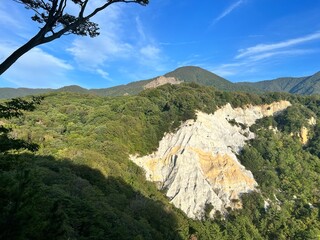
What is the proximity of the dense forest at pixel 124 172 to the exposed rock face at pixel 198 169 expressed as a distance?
8.96ft

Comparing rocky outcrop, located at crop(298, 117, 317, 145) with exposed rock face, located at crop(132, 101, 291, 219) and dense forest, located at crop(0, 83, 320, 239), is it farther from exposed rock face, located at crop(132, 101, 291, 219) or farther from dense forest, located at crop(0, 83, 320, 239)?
exposed rock face, located at crop(132, 101, 291, 219)

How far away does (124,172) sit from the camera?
6009cm

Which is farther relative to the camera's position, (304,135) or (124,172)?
(304,135)

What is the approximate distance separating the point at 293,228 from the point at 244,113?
167 ft

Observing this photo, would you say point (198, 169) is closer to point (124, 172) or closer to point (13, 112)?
point (124, 172)

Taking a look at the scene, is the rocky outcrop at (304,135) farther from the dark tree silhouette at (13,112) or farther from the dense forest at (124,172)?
Answer: the dark tree silhouette at (13,112)

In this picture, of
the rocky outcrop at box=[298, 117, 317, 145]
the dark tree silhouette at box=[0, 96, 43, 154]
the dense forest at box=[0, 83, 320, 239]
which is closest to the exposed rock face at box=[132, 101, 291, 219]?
the dense forest at box=[0, 83, 320, 239]

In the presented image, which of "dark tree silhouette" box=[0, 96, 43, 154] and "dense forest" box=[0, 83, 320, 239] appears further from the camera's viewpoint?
"dense forest" box=[0, 83, 320, 239]

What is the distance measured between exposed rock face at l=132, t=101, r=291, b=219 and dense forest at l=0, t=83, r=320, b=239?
273 cm

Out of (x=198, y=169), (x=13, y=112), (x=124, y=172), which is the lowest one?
(x=198, y=169)

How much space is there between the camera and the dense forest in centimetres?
1309

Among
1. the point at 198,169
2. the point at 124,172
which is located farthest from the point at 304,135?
the point at 124,172

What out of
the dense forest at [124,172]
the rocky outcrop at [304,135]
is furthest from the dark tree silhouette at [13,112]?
the rocky outcrop at [304,135]

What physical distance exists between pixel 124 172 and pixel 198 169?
2431 cm
